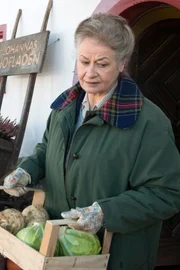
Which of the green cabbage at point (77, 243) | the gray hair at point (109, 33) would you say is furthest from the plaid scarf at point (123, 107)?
the green cabbage at point (77, 243)

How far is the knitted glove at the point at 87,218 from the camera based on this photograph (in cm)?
201

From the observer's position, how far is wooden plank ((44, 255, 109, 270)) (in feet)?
6.41

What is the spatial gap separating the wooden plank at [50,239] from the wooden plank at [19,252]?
0.03m

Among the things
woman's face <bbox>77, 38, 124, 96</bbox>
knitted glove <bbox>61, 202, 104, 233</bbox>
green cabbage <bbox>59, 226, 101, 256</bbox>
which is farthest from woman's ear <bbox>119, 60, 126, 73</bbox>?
green cabbage <bbox>59, 226, 101, 256</bbox>

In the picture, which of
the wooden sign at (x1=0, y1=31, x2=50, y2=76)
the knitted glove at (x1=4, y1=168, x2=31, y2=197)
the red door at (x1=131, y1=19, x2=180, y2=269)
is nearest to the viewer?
the knitted glove at (x1=4, y1=168, x2=31, y2=197)

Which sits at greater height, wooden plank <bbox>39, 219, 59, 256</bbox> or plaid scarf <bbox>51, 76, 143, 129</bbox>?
plaid scarf <bbox>51, 76, 143, 129</bbox>

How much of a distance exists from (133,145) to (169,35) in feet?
7.81

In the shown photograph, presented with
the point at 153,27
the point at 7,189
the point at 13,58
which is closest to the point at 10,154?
the point at 13,58

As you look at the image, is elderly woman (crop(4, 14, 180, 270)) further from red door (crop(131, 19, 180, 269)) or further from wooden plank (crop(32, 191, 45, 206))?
red door (crop(131, 19, 180, 269))

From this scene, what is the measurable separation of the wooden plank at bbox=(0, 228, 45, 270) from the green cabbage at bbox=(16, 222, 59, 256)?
4 centimetres

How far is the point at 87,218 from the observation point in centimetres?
202

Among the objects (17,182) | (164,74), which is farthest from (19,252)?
(164,74)

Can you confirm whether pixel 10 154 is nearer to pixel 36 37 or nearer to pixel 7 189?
pixel 36 37

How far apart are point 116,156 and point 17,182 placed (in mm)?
612
